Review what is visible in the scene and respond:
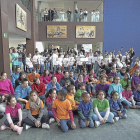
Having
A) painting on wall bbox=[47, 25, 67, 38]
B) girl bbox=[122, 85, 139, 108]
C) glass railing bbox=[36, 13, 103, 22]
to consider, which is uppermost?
glass railing bbox=[36, 13, 103, 22]

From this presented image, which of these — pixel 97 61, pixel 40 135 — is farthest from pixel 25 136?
pixel 97 61

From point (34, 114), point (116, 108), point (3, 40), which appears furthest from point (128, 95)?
point (3, 40)

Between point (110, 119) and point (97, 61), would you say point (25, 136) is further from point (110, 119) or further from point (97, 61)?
point (97, 61)

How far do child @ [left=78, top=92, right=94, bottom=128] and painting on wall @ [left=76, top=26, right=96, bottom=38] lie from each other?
12.0m

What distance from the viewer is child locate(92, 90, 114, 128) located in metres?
3.52

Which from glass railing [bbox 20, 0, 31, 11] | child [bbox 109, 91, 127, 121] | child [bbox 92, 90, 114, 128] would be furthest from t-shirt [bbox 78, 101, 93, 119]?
glass railing [bbox 20, 0, 31, 11]

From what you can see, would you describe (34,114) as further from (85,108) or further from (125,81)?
(125,81)

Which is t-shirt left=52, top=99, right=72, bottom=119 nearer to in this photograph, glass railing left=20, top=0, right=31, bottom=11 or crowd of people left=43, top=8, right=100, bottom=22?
glass railing left=20, top=0, right=31, bottom=11

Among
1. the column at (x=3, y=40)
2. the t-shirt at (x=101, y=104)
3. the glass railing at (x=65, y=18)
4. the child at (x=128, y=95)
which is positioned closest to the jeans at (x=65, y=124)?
the t-shirt at (x=101, y=104)

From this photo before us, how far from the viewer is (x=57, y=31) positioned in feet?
48.2

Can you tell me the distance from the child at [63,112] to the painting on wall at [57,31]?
12.0 m

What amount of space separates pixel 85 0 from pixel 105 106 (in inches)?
541

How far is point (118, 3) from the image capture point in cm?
1515

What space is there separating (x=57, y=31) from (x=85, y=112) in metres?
12.2
